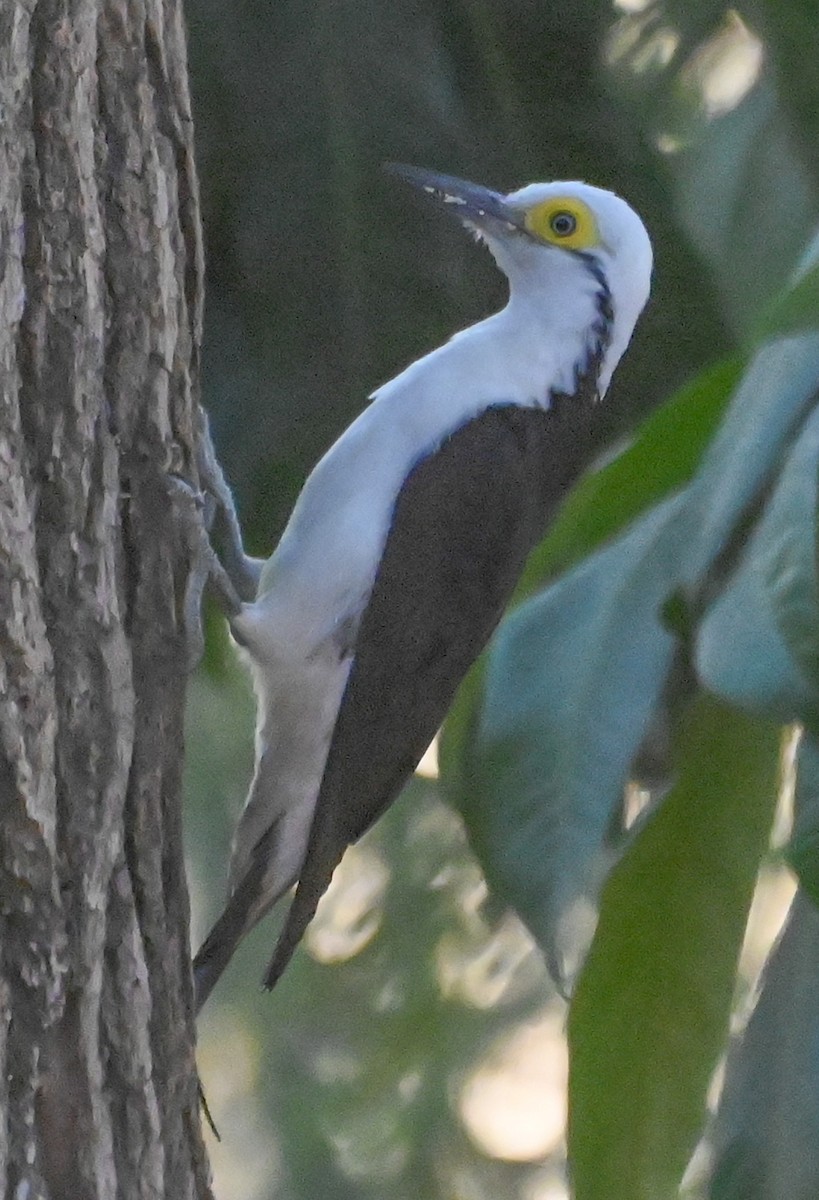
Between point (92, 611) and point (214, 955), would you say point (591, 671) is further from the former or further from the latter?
point (214, 955)

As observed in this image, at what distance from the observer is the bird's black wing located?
333 cm

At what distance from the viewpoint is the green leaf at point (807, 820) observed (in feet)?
7.03

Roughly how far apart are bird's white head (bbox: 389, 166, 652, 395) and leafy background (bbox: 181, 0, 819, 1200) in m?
0.24

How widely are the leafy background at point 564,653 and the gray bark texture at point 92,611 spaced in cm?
49

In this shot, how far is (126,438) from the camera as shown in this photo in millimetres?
2549

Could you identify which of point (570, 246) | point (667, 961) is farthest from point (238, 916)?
point (570, 246)

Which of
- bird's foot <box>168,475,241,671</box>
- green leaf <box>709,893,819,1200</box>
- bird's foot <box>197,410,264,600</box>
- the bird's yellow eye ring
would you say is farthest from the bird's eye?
green leaf <box>709,893,819,1200</box>

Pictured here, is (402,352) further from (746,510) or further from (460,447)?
(746,510)

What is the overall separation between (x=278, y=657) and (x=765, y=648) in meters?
1.43

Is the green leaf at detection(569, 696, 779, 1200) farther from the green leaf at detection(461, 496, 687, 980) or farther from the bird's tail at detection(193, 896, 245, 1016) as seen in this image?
the bird's tail at detection(193, 896, 245, 1016)

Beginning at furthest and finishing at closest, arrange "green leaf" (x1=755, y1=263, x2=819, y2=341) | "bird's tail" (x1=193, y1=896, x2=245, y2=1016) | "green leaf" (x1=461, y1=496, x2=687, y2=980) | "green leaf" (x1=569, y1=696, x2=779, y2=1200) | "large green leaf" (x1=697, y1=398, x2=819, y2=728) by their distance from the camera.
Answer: "bird's tail" (x1=193, y1=896, x2=245, y2=1016) < "green leaf" (x1=569, y1=696, x2=779, y2=1200) < "green leaf" (x1=461, y1=496, x2=687, y2=980) < "green leaf" (x1=755, y1=263, x2=819, y2=341) < "large green leaf" (x1=697, y1=398, x2=819, y2=728)

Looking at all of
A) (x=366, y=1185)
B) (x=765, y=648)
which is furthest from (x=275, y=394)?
(x=366, y=1185)

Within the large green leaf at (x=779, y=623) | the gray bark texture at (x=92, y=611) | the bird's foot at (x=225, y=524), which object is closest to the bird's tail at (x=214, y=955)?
the bird's foot at (x=225, y=524)

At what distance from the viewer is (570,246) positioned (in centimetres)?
385
